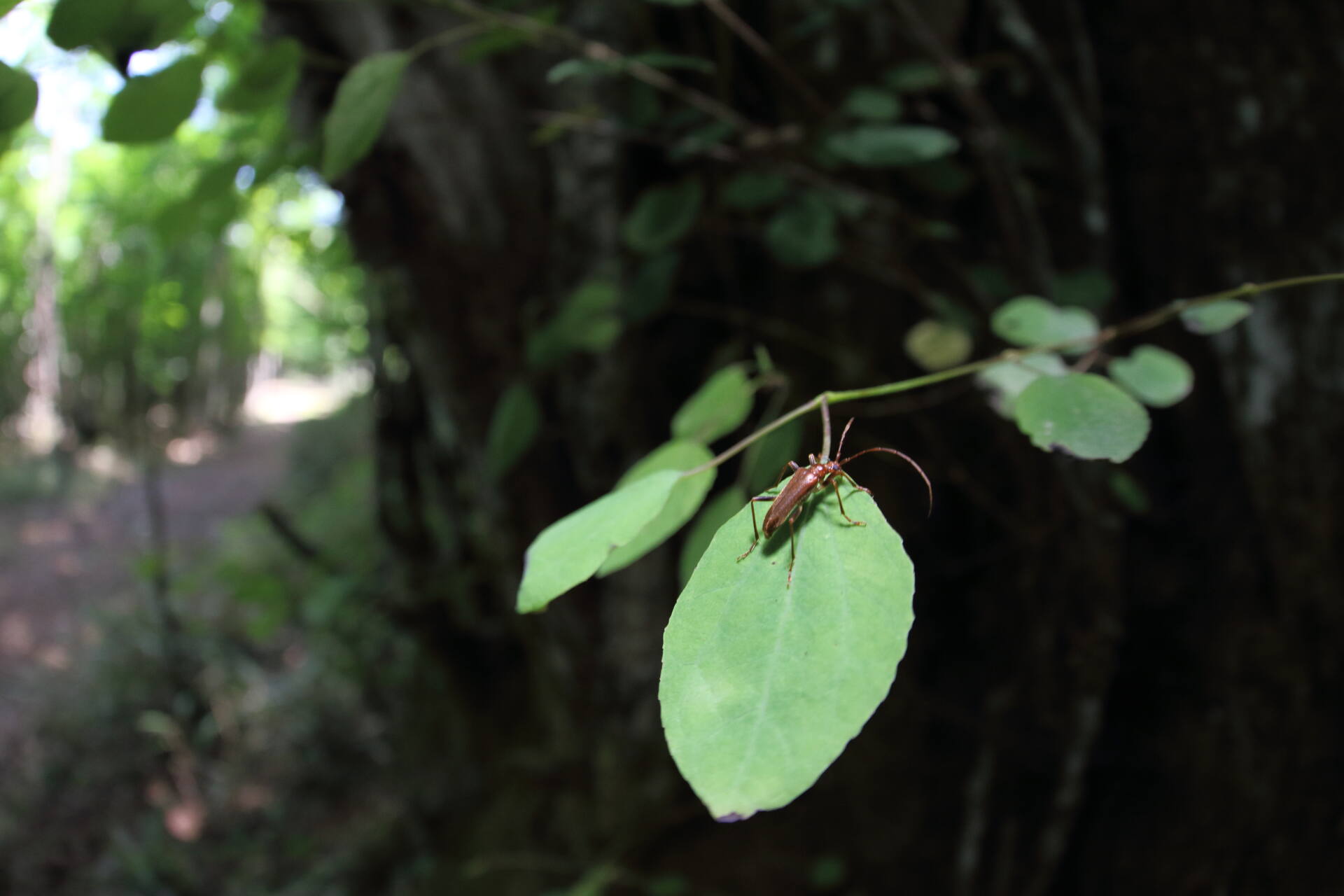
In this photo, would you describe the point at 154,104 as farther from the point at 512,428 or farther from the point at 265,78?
the point at 512,428

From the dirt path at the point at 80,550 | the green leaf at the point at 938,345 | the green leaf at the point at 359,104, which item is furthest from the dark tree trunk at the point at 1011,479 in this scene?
the dirt path at the point at 80,550

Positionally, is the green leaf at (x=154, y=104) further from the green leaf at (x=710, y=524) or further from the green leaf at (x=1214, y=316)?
the green leaf at (x=1214, y=316)

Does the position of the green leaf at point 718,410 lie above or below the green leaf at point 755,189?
above

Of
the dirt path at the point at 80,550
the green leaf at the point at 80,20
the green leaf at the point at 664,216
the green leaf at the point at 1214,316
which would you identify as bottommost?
the dirt path at the point at 80,550

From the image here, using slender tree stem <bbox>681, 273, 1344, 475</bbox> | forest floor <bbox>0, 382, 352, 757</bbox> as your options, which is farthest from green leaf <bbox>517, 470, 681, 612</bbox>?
forest floor <bbox>0, 382, 352, 757</bbox>

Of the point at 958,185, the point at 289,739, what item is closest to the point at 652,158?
the point at 958,185

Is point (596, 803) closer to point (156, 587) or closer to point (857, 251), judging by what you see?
point (857, 251)
